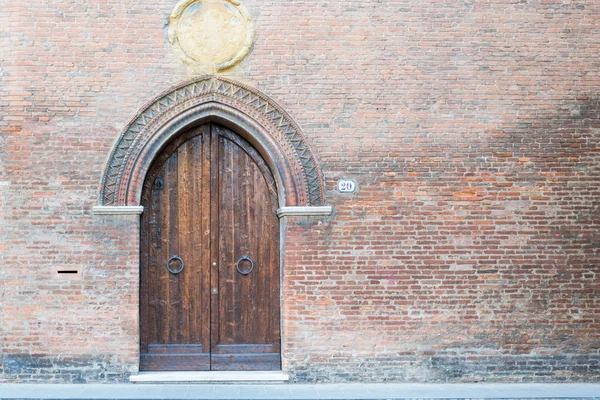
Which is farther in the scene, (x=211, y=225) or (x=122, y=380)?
(x=211, y=225)

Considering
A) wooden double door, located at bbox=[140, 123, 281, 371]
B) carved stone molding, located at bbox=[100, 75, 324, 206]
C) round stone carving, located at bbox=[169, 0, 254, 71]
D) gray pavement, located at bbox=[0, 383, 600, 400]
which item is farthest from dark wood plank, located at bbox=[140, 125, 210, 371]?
round stone carving, located at bbox=[169, 0, 254, 71]

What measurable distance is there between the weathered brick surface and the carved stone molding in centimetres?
17

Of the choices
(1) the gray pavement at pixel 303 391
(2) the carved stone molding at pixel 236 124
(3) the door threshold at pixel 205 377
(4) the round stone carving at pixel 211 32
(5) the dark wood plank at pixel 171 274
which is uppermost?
(4) the round stone carving at pixel 211 32

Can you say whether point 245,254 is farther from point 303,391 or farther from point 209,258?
point 303,391

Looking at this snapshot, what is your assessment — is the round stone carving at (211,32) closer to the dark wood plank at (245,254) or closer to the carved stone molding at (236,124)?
the carved stone molding at (236,124)

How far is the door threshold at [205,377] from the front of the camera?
313 inches

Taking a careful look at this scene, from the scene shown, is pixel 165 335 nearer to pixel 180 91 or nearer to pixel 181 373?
pixel 181 373

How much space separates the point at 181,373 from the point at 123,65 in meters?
4.02

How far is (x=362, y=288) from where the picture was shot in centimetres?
820

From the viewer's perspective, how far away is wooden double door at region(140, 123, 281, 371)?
8391 mm

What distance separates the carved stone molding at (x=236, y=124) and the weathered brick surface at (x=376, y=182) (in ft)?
0.55

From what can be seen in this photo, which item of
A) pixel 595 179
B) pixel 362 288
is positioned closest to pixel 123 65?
pixel 362 288

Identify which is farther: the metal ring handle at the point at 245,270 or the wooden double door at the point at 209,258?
the metal ring handle at the point at 245,270

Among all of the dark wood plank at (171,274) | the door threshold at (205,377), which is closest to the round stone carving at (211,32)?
the dark wood plank at (171,274)
